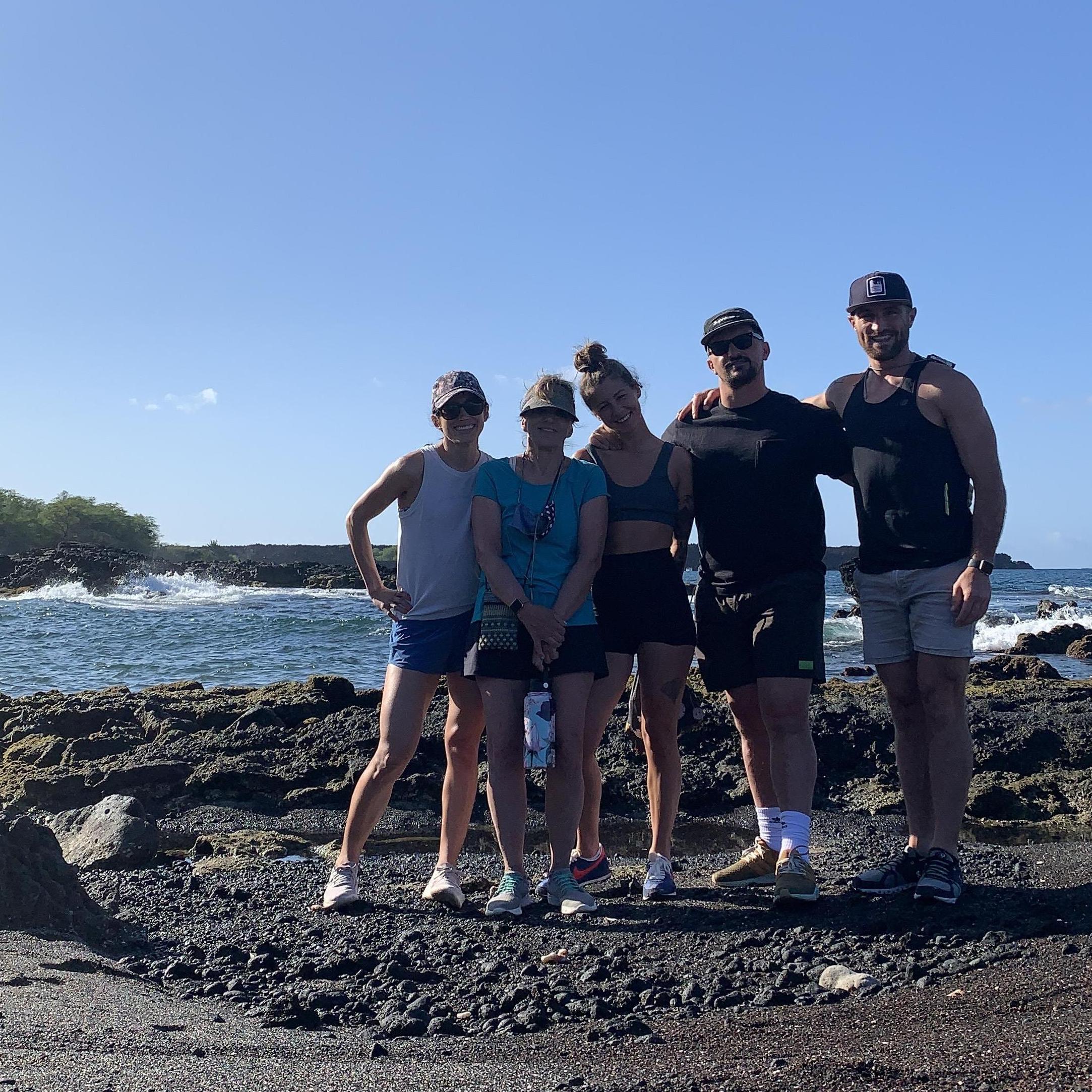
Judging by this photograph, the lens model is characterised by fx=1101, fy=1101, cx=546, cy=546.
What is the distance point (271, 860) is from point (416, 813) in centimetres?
147

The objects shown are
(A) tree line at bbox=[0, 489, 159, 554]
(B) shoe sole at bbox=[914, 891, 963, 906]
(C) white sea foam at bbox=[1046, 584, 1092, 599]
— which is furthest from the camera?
(A) tree line at bbox=[0, 489, 159, 554]

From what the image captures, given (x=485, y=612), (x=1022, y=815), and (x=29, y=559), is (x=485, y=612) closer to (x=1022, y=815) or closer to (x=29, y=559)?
(x=1022, y=815)

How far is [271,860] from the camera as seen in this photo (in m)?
6.02

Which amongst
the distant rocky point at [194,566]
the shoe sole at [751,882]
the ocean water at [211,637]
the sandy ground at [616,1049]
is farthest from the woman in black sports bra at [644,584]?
the distant rocky point at [194,566]

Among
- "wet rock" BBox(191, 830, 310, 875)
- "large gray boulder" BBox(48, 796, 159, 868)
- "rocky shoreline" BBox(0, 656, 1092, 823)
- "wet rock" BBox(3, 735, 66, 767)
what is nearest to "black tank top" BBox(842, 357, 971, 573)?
"rocky shoreline" BBox(0, 656, 1092, 823)

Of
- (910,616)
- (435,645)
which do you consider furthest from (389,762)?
(910,616)

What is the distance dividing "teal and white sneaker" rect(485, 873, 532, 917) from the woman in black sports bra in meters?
0.32

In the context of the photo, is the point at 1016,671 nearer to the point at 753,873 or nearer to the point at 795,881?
the point at 753,873

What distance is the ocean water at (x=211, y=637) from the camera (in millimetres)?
19125

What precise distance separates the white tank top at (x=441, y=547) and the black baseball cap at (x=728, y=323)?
1.13 meters

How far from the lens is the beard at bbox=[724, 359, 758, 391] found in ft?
15.1

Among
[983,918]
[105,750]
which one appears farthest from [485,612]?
[105,750]

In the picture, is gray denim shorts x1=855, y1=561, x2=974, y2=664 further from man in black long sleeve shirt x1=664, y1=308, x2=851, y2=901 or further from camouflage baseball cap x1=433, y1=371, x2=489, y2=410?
camouflage baseball cap x1=433, y1=371, x2=489, y2=410

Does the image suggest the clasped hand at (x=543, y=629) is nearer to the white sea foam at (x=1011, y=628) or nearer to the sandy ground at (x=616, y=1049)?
the sandy ground at (x=616, y=1049)
